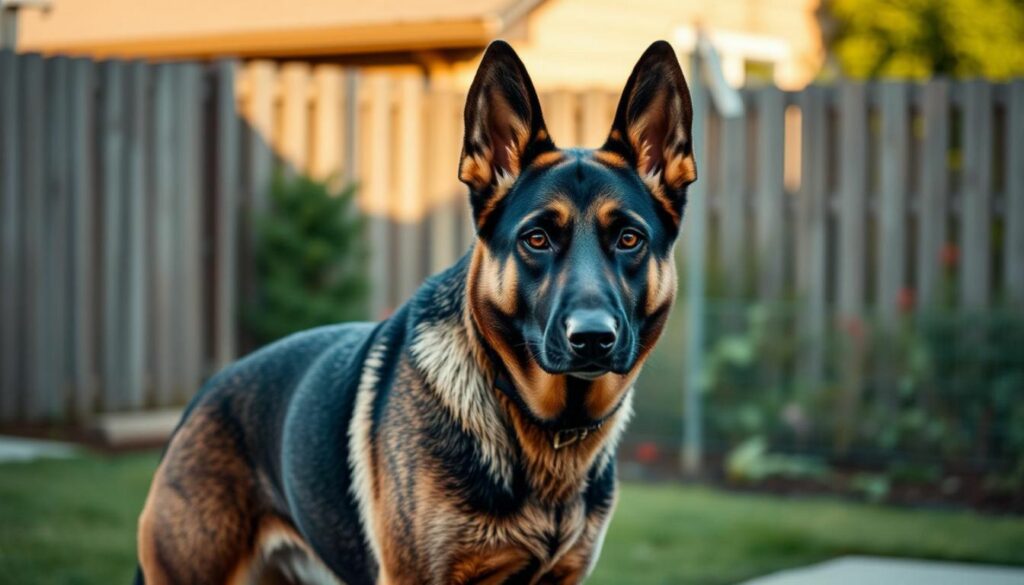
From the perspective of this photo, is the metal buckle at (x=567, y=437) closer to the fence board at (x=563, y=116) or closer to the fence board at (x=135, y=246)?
the fence board at (x=135, y=246)

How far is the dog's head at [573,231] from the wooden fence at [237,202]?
574 centimetres

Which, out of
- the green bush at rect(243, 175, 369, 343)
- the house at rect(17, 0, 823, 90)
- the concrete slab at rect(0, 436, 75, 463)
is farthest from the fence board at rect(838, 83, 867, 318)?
the concrete slab at rect(0, 436, 75, 463)

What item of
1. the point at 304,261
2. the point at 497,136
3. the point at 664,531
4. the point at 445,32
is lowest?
the point at 664,531

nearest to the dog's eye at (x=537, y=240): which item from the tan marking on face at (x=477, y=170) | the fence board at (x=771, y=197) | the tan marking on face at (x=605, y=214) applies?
the tan marking on face at (x=605, y=214)

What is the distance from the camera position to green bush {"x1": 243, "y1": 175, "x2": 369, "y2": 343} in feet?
30.7

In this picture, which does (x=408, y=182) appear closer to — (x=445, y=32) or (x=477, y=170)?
(x=445, y=32)

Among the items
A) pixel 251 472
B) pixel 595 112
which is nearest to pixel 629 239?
pixel 251 472

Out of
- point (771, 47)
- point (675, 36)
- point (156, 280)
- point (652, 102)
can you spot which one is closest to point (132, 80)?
point (156, 280)

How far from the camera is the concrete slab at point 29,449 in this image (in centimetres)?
771

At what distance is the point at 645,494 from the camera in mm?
7773

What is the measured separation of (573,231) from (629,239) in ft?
0.49

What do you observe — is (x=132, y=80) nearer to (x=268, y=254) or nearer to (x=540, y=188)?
(x=268, y=254)

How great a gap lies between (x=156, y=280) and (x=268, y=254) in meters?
0.86

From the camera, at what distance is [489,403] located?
323 cm
